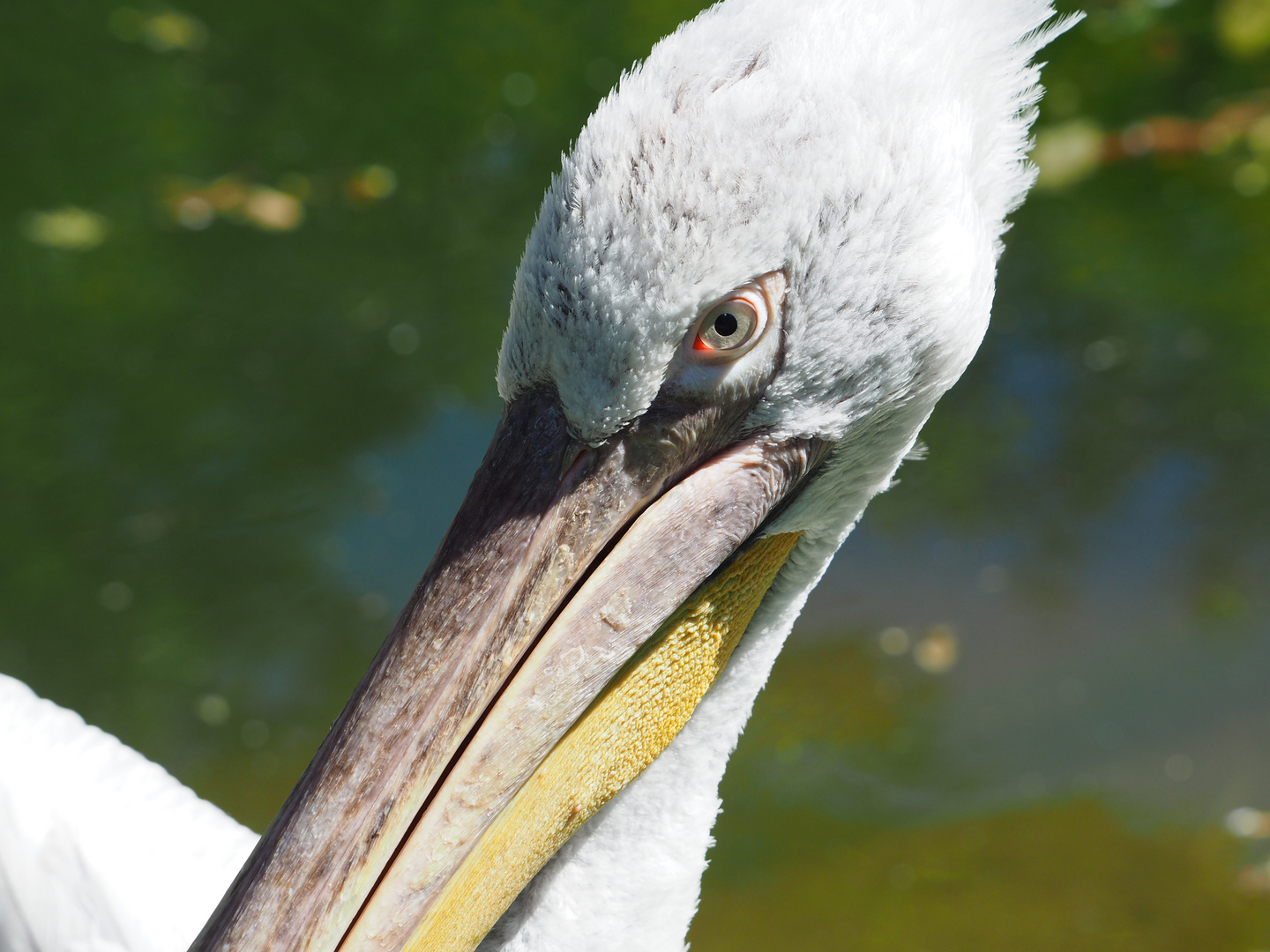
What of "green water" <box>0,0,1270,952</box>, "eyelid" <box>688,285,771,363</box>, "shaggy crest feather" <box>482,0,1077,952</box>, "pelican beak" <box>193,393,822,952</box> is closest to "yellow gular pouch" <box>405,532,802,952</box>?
"pelican beak" <box>193,393,822,952</box>

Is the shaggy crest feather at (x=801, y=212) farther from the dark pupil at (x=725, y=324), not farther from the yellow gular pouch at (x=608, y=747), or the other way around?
the yellow gular pouch at (x=608, y=747)

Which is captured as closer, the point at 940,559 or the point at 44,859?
the point at 44,859

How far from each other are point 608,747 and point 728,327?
61cm

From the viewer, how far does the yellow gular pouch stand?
147 centimetres

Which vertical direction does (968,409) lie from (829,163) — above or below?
above

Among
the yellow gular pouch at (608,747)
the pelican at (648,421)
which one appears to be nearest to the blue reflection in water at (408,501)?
the yellow gular pouch at (608,747)

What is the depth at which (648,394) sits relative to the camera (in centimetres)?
146

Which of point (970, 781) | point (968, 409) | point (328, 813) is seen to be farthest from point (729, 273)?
point (968, 409)

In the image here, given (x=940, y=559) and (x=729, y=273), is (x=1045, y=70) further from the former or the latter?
(x=729, y=273)

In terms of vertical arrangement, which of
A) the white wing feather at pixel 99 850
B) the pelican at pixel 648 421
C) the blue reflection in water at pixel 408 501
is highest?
the blue reflection in water at pixel 408 501

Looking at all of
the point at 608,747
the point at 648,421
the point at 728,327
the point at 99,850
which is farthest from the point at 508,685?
the point at 99,850

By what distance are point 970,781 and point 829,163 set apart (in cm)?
264

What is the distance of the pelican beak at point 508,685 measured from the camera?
139 cm

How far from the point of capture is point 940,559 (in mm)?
4113
